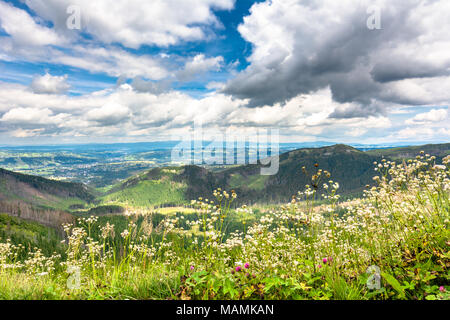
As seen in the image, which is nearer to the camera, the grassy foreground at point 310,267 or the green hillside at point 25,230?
the grassy foreground at point 310,267

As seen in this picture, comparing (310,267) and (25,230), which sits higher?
(310,267)

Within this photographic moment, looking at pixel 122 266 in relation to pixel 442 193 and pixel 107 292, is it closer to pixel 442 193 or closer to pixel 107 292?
pixel 107 292

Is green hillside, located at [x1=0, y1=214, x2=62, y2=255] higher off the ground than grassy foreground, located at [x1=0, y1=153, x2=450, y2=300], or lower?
lower

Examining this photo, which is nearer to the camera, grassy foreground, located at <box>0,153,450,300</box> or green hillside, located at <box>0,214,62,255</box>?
grassy foreground, located at <box>0,153,450,300</box>

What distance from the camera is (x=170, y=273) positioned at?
5.08m

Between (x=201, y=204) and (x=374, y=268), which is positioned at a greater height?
(x=201, y=204)

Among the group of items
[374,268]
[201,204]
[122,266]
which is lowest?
[122,266]

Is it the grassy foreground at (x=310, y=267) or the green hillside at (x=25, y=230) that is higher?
the grassy foreground at (x=310, y=267)

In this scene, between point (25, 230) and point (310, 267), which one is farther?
point (25, 230)
